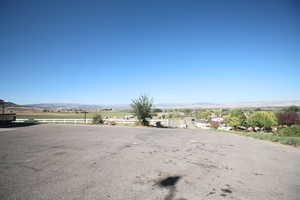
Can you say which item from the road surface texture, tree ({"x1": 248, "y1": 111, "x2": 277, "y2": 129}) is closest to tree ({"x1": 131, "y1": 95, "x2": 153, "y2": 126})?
the road surface texture

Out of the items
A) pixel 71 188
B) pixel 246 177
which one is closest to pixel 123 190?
pixel 71 188

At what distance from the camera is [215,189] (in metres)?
3.29

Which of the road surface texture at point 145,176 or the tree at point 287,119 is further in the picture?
the tree at point 287,119

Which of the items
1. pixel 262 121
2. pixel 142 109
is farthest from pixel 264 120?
pixel 142 109

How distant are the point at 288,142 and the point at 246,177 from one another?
25.4 ft

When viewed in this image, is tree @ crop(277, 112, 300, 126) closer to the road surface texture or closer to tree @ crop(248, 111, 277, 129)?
tree @ crop(248, 111, 277, 129)

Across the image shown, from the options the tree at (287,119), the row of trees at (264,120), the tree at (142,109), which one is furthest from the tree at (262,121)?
the tree at (142,109)

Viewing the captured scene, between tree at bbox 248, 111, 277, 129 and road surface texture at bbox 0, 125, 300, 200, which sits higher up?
road surface texture at bbox 0, 125, 300, 200

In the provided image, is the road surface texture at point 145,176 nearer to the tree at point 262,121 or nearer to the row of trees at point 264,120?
the row of trees at point 264,120

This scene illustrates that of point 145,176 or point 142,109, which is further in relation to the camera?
point 142,109

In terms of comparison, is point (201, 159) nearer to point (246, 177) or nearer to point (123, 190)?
point (246, 177)

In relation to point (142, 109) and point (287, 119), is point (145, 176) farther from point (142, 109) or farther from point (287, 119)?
point (287, 119)

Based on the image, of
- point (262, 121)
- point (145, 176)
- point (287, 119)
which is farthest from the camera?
point (287, 119)

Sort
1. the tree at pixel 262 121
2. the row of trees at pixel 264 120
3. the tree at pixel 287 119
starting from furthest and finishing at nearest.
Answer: the tree at pixel 287 119 < the row of trees at pixel 264 120 < the tree at pixel 262 121
